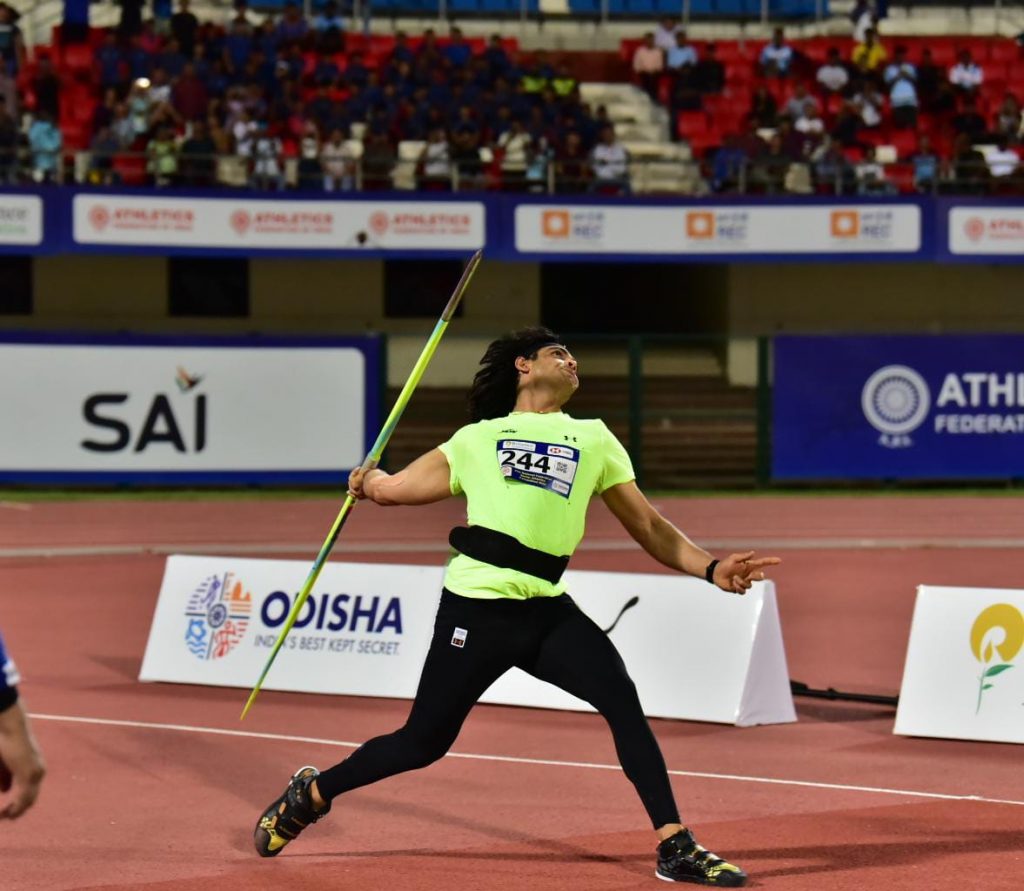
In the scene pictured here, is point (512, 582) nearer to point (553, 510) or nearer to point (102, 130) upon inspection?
point (553, 510)

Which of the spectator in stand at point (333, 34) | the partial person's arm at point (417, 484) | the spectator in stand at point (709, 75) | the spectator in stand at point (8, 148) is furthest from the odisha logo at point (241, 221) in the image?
the partial person's arm at point (417, 484)

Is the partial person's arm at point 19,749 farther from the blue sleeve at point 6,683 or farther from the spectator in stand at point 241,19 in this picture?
the spectator in stand at point 241,19

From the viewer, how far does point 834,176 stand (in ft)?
97.4

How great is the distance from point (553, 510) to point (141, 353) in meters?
20.2

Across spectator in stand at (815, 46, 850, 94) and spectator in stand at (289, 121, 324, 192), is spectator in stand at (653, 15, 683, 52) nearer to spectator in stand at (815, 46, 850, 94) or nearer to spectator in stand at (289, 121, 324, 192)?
spectator in stand at (815, 46, 850, 94)

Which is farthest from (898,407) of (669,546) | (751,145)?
(669,546)

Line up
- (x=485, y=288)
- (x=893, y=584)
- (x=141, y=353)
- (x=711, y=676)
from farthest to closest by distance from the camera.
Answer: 1. (x=485, y=288)
2. (x=141, y=353)
3. (x=893, y=584)
4. (x=711, y=676)

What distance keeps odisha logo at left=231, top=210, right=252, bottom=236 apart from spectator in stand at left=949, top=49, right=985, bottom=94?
12.7 meters

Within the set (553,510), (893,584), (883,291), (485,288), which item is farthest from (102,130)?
(553,510)

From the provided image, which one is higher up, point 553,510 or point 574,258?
point 553,510

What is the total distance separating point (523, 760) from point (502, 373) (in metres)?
2.97

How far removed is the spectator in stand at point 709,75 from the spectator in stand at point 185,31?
333 inches

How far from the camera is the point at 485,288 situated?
1276 inches

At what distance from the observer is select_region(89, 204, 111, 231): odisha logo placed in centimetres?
2800
